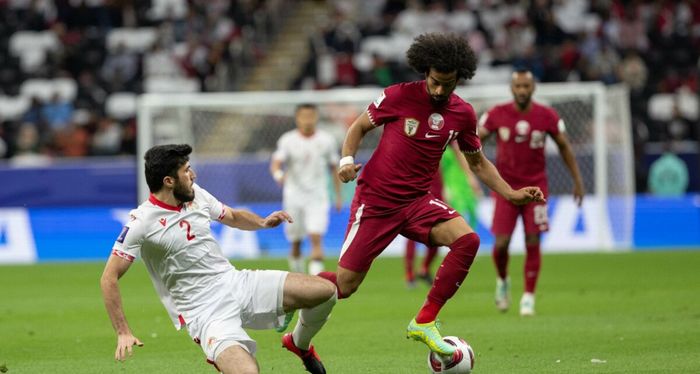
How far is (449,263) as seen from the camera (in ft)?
30.0

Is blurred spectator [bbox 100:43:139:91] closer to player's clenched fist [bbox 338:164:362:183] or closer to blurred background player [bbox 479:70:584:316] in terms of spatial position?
blurred background player [bbox 479:70:584:316]

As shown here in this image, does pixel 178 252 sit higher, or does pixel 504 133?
pixel 504 133

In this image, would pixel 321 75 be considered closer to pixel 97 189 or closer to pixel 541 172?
pixel 97 189

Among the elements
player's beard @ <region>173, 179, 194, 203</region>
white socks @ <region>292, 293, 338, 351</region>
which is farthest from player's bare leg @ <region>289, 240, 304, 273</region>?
player's beard @ <region>173, 179, 194, 203</region>

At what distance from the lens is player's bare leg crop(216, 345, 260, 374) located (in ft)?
24.4

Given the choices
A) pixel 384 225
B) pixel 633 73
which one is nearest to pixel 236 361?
pixel 384 225

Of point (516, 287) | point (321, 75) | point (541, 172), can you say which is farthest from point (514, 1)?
point (541, 172)

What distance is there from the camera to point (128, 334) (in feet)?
24.5

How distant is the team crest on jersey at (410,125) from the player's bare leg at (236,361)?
91.5 inches

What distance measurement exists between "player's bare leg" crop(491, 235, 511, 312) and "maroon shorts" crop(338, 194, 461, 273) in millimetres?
3520

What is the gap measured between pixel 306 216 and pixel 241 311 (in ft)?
32.3

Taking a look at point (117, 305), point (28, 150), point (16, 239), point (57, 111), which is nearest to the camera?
point (117, 305)

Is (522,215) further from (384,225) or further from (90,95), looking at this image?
(90,95)

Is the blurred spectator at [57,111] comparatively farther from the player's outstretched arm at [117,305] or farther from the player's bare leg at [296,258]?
the player's outstretched arm at [117,305]
